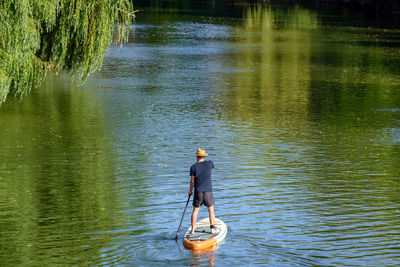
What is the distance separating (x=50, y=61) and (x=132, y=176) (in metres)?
3.92

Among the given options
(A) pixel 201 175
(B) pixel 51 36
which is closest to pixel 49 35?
(B) pixel 51 36

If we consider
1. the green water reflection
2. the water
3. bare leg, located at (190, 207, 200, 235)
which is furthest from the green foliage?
bare leg, located at (190, 207, 200, 235)

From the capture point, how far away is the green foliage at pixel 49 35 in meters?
18.2

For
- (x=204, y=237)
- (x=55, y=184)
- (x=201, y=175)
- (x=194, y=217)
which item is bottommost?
(x=55, y=184)

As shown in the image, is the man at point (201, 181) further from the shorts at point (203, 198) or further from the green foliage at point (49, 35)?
the green foliage at point (49, 35)

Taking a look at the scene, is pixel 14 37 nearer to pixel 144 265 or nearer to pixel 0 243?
pixel 0 243

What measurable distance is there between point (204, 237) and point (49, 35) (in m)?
8.57

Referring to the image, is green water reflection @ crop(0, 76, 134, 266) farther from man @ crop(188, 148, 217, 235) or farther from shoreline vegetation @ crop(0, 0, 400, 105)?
shoreline vegetation @ crop(0, 0, 400, 105)

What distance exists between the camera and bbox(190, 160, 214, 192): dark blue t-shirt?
556 inches

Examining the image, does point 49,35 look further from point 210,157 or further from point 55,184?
point 210,157

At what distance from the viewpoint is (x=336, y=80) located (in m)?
43.3

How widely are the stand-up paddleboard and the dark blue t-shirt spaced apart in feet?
2.90

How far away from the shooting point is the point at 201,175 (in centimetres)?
1412

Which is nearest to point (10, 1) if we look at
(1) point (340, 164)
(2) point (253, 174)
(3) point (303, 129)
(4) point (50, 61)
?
(4) point (50, 61)
